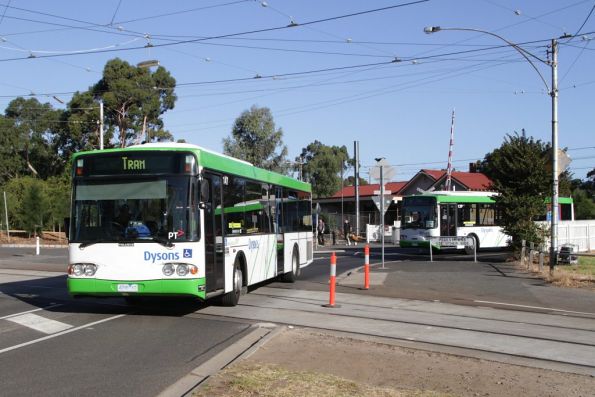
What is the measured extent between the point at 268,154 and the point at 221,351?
203 feet

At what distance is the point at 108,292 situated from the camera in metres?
10.5

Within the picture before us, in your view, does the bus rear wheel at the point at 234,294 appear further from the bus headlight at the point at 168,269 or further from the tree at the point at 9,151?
the tree at the point at 9,151

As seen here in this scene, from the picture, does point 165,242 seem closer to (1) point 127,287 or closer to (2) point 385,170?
(1) point 127,287

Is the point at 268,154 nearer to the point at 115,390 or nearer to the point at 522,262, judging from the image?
the point at 522,262

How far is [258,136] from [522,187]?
1825 inches

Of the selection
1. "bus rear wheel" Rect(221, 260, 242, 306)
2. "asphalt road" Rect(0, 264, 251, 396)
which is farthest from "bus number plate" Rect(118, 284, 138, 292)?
"bus rear wheel" Rect(221, 260, 242, 306)

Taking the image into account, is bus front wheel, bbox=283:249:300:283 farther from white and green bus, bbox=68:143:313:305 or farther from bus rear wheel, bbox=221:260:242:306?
white and green bus, bbox=68:143:313:305

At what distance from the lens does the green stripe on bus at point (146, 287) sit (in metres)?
10.3

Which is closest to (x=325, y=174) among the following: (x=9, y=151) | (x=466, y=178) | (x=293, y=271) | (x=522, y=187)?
(x=466, y=178)

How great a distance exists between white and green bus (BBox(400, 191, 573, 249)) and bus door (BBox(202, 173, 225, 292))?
2061 centimetres

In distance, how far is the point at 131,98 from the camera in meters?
57.0

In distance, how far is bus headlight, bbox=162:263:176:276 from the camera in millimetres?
10297

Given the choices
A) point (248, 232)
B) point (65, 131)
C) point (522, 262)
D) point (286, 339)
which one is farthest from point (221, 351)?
point (65, 131)

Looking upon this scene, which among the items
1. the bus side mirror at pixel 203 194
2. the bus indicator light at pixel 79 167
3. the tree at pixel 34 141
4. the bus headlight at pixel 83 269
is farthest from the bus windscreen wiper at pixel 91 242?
the tree at pixel 34 141
